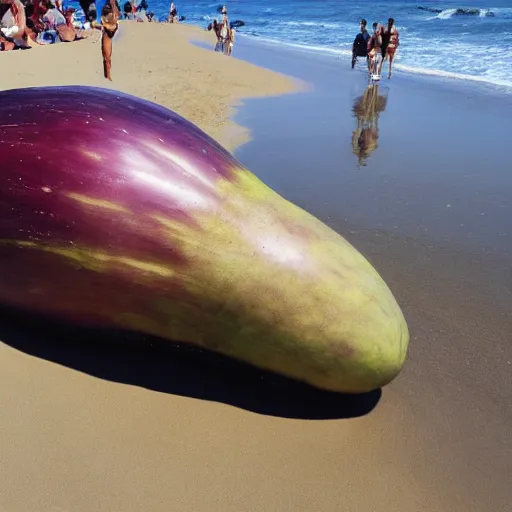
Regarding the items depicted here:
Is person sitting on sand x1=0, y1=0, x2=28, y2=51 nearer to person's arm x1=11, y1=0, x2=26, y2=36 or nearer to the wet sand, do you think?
person's arm x1=11, y1=0, x2=26, y2=36

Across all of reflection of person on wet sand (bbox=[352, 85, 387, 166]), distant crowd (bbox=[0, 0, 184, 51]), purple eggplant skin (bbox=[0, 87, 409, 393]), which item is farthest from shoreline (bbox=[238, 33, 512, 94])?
purple eggplant skin (bbox=[0, 87, 409, 393])

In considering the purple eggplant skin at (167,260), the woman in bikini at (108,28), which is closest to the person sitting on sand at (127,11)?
the woman in bikini at (108,28)

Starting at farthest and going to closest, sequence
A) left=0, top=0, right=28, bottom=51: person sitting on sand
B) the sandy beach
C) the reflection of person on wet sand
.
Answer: left=0, top=0, right=28, bottom=51: person sitting on sand
the reflection of person on wet sand
the sandy beach

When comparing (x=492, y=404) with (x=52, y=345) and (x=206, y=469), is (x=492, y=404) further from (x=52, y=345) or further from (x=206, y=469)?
(x=52, y=345)

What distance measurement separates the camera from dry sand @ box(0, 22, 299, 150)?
6.76 metres

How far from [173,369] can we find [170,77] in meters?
8.39

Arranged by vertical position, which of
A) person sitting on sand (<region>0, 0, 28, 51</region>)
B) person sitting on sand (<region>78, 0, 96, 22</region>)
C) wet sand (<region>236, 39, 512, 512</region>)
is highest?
person sitting on sand (<region>78, 0, 96, 22</region>)

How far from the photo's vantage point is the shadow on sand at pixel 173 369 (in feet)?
5.95

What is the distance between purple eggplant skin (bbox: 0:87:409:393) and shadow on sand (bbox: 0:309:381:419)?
0.08 meters

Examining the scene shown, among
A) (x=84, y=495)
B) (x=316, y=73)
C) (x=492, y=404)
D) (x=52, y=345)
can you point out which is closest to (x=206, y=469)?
(x=84, y=495)

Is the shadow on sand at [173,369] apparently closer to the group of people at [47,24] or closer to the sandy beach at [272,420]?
the sandy beach at [272,420]

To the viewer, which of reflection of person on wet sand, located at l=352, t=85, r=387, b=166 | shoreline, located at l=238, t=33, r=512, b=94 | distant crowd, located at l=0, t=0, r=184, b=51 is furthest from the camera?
distant crowd, located at l=0, t=0, r=184, b=51

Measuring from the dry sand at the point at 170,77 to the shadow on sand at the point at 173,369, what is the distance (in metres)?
3.52

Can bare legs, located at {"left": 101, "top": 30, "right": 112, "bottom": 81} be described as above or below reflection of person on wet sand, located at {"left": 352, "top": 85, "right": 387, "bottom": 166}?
above
